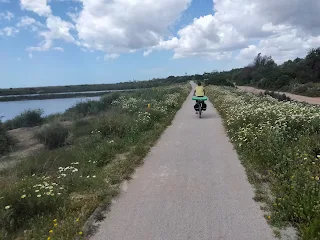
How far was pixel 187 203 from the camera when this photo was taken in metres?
4.84

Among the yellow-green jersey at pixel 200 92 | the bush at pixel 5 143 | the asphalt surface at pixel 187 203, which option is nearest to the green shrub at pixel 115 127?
the asphalt surface at pixel 187 203

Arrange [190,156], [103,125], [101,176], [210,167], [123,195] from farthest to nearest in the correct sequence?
[103,125], [190,156], [210,167], [101,176], [123,195]

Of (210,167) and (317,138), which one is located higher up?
(317,138)

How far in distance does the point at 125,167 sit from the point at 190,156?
5.93ft

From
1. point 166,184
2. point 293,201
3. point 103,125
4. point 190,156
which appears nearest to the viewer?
point 293,201

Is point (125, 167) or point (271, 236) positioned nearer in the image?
point (271, 236)

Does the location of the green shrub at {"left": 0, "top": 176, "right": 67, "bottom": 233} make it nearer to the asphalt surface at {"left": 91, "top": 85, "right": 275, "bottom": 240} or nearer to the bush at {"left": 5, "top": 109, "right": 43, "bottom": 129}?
the asphalt surface at {"left": 91, "top": 85, "right": 275, "bottom": 240}

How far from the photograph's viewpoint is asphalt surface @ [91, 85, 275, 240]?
3.95m

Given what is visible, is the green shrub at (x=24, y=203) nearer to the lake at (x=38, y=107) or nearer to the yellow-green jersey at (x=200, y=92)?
the yellow-green jersey at (x=200, y=92)

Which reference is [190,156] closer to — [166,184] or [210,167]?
[210,167]

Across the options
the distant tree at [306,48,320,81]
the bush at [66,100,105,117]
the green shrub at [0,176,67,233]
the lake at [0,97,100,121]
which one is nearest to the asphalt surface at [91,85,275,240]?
the green shrub at [0,176,67,233]

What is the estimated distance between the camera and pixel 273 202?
4672 millimetres

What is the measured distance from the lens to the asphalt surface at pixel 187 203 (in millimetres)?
3945

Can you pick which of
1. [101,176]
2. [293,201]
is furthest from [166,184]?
[293,201]
